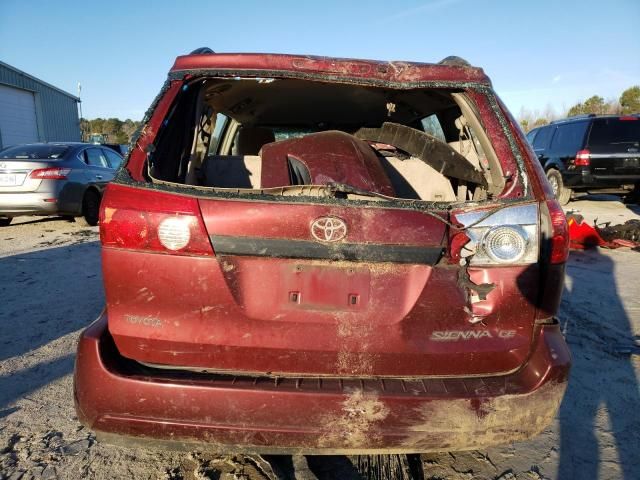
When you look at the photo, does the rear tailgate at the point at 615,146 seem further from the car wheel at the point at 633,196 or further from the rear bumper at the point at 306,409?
the rear bumper at the point at 306,409

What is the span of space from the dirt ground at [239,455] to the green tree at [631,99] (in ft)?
115

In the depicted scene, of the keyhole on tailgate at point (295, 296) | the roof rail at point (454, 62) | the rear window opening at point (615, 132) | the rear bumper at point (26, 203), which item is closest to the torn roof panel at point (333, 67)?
the roof rail at point (454, 62)

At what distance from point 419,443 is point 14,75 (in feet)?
92.5

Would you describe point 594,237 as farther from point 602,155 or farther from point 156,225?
point 156,225

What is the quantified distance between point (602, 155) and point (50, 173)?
11.8m

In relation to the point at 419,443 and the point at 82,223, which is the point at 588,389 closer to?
the point at 419,443

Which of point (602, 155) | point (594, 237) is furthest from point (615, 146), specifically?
point (594, 237)

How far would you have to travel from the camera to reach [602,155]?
35.2ft

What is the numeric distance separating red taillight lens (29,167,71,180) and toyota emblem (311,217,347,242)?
799 centimetres

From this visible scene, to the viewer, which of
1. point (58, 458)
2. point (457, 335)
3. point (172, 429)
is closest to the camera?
point (172, 429)

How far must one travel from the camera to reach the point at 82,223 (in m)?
8.99

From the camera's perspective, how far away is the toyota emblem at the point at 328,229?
→ 5.68 ft

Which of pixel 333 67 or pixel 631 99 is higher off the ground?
pixel 631 99

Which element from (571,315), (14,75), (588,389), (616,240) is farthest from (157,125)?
(14,75)
